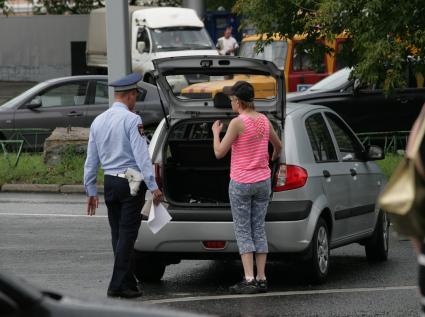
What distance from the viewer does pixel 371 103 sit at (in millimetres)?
Result: 23484

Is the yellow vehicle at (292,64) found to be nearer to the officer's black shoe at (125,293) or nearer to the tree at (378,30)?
the tree at (378,30)

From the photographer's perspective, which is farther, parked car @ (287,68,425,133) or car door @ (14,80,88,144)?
parked car @ (287,68,425,133)

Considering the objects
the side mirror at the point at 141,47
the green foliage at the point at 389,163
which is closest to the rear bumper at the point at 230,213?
the green foliage at the point at 389,163

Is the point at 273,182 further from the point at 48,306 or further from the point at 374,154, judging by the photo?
the point at 48,306

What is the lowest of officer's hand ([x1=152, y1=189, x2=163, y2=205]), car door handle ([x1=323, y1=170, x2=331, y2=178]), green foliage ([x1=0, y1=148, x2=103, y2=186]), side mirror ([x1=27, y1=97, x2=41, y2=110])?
green foliage ([x1=0, y1=148, x2=103, y2=186])

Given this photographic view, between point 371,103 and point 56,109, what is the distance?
5.44 meters

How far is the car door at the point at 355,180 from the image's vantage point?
11.6 m

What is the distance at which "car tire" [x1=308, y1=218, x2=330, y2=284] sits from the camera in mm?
10688

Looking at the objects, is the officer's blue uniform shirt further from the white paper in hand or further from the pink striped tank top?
the pink striped tank top

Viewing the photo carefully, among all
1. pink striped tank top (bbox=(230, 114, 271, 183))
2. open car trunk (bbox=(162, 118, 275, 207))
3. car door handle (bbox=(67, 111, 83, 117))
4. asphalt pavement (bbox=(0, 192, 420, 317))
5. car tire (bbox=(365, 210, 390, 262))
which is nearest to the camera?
asphalt pavement (bbox=(0, 192, 420, 317))

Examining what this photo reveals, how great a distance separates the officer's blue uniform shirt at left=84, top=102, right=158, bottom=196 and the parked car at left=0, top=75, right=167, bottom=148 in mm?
12112

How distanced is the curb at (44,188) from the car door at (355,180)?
7600mm

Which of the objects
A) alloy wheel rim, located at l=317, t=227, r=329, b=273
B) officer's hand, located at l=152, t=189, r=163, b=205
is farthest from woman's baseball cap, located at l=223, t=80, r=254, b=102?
alloy wheel rim, located at l=317, t=227, r=329, b=273

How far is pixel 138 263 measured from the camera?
11.1 metres
